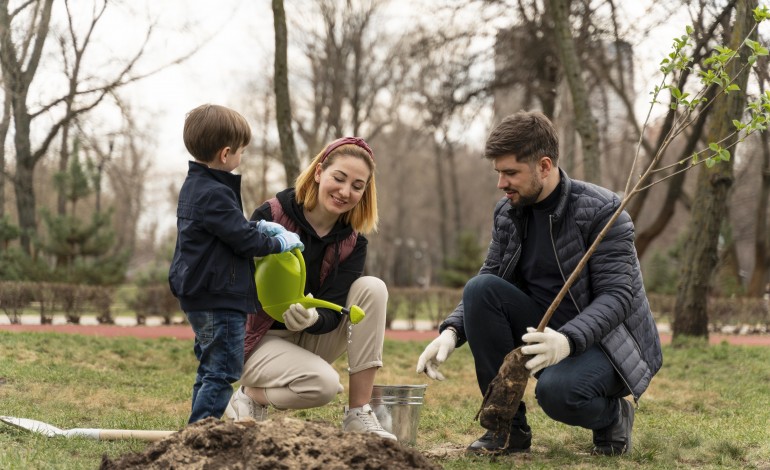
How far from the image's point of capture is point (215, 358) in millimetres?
3381

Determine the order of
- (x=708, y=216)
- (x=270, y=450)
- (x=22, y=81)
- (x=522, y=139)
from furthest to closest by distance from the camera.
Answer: (x=22, y=81), (x=708, y=216), (x=522, y=139), (x=270, y=450)

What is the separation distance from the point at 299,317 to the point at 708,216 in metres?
6.57

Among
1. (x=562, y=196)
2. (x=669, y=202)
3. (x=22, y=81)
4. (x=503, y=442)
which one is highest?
(x=22, y=81)

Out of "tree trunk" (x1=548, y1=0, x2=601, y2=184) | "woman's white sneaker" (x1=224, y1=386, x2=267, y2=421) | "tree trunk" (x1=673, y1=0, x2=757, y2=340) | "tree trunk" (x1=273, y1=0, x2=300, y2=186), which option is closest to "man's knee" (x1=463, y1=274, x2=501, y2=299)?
"woman's white sneaker" (x1=224, y1=386, x2=267, y2=421)

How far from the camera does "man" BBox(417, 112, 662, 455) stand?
3.36m

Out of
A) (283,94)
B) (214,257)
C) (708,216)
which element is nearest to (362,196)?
(214,257)

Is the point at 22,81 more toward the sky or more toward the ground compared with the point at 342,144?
more toward the sky

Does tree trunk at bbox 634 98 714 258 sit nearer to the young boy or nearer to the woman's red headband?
the woman's red headband

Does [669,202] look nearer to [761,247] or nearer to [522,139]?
[761,247]

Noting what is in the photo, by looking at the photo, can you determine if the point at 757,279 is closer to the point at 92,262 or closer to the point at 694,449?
the point at 92,262

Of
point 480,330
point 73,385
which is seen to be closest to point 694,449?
point 480,330

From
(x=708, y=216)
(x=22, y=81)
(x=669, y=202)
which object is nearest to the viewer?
(x=708, y=216)

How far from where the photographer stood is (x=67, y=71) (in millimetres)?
14328

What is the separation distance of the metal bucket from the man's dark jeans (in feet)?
1.11
